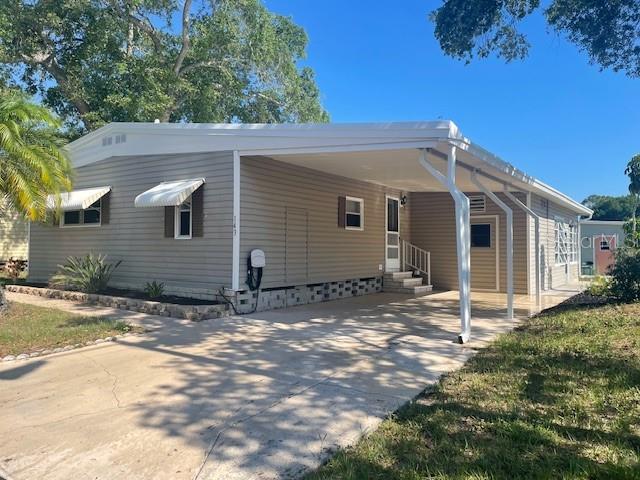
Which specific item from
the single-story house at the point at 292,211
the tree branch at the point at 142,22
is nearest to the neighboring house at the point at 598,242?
the single-story house at the point at 292,211

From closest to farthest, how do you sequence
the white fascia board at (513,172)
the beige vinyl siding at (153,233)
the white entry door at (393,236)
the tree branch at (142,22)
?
the white fascia board at (513,172), the beige vinyl siding at (153,233), the white entry door at (393,236), the tree branch at (142,22)

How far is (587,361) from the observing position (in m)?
4.95

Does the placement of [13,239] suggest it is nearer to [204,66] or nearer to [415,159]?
[204,66]

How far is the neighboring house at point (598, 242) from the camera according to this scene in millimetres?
20078

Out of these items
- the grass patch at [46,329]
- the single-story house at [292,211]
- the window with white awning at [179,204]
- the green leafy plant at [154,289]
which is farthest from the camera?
the green leafy plant at [154,289]

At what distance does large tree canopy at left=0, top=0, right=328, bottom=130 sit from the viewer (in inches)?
694

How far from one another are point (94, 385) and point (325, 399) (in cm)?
221

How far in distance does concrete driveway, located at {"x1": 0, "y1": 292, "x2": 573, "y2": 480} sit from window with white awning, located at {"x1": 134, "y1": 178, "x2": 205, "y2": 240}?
7.67 ft

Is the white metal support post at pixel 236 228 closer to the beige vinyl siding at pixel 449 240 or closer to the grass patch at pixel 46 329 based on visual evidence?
the grass patch at pixel 46 329

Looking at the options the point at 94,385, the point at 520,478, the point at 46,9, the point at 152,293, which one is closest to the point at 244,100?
the point at 46,9

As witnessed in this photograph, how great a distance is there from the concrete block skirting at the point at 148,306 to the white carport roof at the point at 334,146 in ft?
9.27

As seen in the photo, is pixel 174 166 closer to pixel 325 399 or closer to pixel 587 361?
A: pixel 325 399

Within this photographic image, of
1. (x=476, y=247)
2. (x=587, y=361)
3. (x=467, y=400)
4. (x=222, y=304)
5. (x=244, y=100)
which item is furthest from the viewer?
(x=244, y=100)

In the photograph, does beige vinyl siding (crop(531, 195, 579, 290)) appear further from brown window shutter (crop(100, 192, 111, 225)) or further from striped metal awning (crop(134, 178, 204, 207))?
brown window shutter (crop(100, 192, 111, 225))
